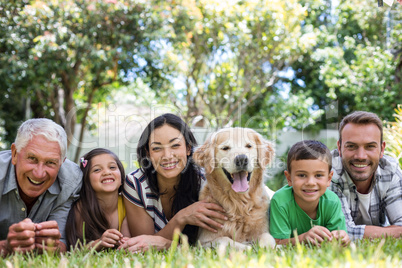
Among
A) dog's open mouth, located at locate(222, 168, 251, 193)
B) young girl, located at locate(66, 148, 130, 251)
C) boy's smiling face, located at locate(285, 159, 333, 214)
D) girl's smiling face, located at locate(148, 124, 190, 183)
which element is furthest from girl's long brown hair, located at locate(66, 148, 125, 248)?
boy's smiling face, located at locate(285, 159, 333, 214)

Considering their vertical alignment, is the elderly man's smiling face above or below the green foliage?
below

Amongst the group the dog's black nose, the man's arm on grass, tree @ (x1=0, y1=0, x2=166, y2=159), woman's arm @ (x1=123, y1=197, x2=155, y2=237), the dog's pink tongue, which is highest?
tree @ (x1=0, y1=0, x2=166, y2=159)

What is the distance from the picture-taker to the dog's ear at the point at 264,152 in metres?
3.49

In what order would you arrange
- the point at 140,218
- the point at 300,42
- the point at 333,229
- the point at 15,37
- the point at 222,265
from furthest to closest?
1. the point at 300,42
2. the point at 15,37
3. the point at 140,218
4. the point at 333,229
5. the point at 222,265

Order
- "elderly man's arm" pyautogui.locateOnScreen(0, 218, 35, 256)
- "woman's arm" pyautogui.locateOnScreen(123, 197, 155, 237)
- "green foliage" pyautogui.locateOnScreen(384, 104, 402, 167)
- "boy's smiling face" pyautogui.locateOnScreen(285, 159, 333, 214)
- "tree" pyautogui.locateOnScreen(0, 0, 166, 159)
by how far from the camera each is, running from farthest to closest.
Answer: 1. "tree" pyautogui.locateOnScreen(0, 0, 166, 159)
2. "green foliage" pyautogui.locateOnScreen(384, 104, 402, 167)
3. "woman's arm" pyautogui.locateOnScreen(123, 197, 155, 237)
4. "boy's smiling face" pyautogui.locateOnScreen(285, 159, 333, 214)
5. "elderly man's arm" pyautogui.locateOnScreen(0, 218, 35, 256)

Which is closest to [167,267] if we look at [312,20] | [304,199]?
[304,199]

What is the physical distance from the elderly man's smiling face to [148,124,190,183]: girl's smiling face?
0.88 m

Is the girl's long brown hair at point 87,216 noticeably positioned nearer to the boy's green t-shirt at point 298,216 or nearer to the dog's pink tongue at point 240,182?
the dog's pink tongue at point 240,182

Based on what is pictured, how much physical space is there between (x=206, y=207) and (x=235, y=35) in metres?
10.6

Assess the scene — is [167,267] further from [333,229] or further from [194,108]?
[194,108]

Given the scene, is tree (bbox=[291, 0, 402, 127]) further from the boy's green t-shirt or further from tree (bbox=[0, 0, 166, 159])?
the boy's green t-shirt

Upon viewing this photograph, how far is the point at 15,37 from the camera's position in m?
9.23

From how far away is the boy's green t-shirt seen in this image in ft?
10.6

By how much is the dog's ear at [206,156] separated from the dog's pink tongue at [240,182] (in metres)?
0.25
